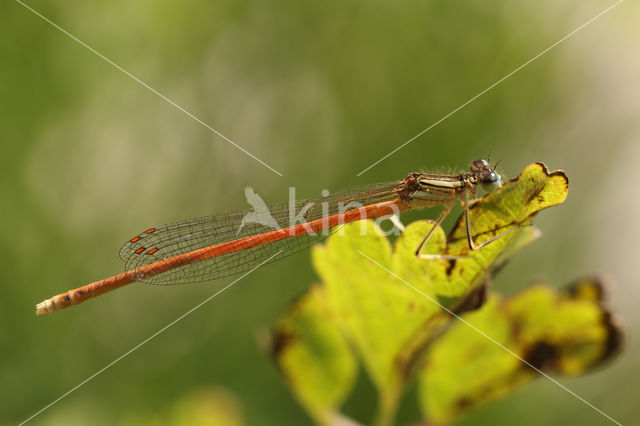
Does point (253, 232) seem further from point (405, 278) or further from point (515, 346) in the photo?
Answer: point (515, 346)

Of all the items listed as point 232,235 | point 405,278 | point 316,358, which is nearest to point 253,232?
point 232,235

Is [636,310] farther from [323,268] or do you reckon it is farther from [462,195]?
[323,268]

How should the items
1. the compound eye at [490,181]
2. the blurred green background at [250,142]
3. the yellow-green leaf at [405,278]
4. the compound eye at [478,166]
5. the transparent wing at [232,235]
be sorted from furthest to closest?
the transparent wing at [232,235], the blurred green background at [250,142], the compound eye at [478,166], the compound eye at [490,181], the yellow-green leaf at [405,278]

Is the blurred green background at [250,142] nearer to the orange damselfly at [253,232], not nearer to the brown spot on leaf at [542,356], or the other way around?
the orange damselfly at [253,232]

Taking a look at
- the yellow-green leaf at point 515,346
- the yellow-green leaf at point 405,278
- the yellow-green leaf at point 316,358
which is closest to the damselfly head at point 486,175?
the yellow-green leaf at point 405,278

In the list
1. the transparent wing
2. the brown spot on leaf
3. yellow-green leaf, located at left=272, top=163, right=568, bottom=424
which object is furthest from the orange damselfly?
the brown spot on leaf

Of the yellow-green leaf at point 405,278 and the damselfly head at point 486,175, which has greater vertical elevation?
the damselfly head at point 486,175
